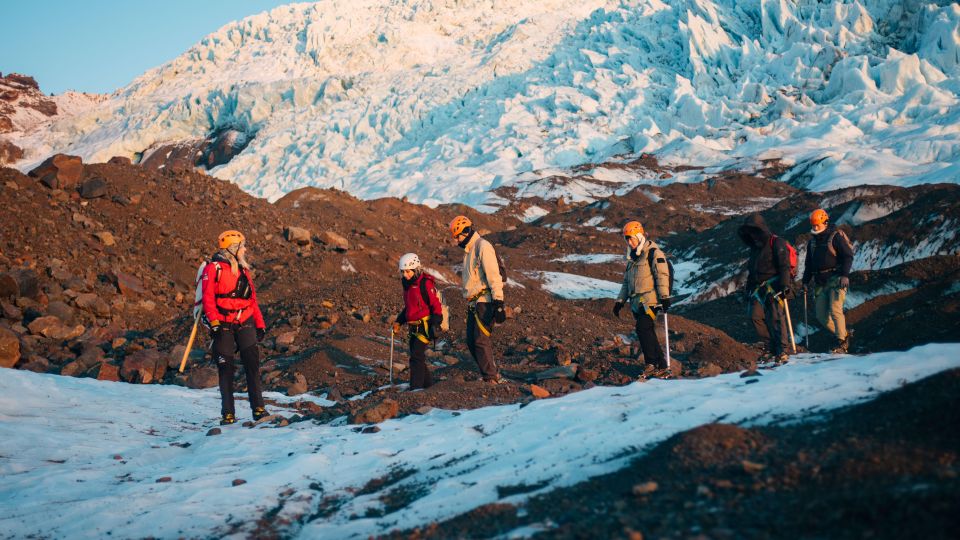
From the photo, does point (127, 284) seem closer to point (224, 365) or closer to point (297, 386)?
point (297, 386)

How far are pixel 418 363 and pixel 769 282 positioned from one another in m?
3.96

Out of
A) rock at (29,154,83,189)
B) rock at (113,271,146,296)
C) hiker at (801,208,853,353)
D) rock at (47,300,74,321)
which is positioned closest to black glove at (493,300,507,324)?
hiker at (801,208,853,353)

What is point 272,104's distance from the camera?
88750mm

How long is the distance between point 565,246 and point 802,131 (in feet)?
130

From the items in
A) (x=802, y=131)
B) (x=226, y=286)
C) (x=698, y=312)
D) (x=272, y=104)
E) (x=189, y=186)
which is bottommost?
(x=698, y=312)

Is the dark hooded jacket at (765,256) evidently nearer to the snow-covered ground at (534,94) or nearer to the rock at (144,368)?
the rock at (144,368)

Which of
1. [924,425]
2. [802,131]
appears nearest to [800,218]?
[924,425]

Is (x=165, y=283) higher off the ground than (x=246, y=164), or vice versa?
(x=246, y=164)

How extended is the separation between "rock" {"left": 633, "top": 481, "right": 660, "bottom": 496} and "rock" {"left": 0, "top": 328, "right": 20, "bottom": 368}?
9408mm

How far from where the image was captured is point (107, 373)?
32.6 ft

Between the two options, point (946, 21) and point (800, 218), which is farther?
point (946, 21)

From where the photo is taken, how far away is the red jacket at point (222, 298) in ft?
24.7

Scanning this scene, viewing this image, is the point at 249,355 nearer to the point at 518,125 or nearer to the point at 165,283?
the point at 165,283

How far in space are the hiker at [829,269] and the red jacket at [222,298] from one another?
6613 millimetres
